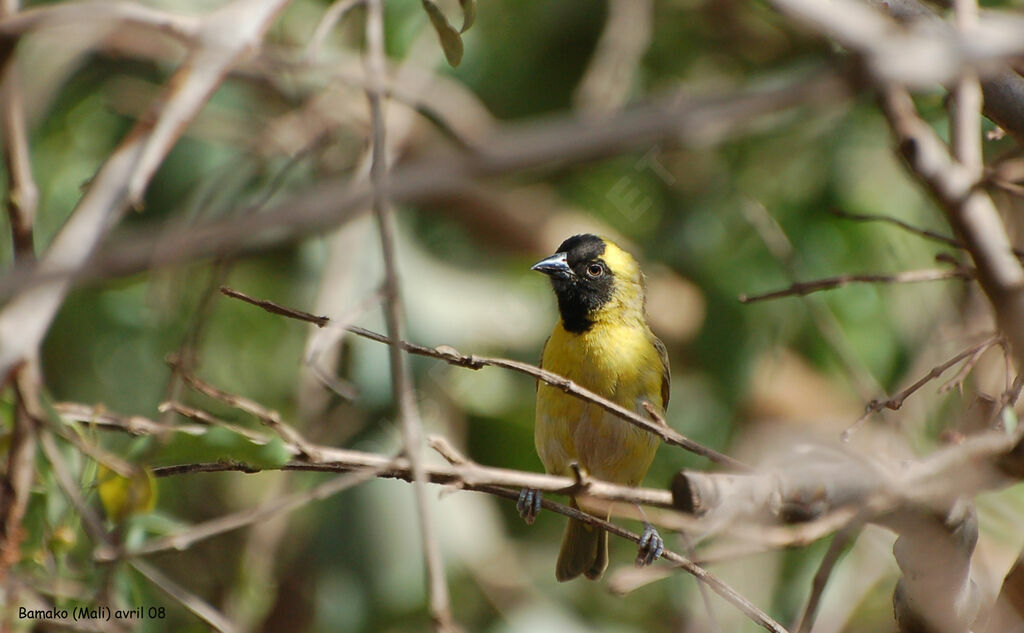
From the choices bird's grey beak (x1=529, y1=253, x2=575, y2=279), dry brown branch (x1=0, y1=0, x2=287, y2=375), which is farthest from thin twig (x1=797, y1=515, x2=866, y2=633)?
bird's grey beak (x1=529, y1=253, x2=575, y2=279)

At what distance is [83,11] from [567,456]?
222 cm

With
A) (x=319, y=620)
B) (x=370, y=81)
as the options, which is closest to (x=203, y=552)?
(x=319, y=620)

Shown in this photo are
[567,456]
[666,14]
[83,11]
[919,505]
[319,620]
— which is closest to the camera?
[919,505]

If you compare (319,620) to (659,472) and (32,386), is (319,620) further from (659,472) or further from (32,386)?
(32,386)

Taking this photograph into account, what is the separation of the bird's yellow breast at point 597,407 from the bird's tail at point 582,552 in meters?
0.30

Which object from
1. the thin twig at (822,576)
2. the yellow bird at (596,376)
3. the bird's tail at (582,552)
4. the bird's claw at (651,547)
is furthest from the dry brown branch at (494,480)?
the bird's tail at (582,552)

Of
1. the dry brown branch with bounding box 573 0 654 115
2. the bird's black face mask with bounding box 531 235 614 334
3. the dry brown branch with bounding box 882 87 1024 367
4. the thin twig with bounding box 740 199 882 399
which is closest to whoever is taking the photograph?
Answer: the dry brown branch with bounding box 882 87 1024 367

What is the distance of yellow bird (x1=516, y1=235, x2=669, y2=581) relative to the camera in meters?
3.57

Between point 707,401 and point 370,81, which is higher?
point 370,81

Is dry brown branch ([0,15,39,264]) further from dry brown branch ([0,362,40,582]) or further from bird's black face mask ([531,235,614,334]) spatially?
bird's black face mask ([531,235,614,334])

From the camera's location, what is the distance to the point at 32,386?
70.6 inches

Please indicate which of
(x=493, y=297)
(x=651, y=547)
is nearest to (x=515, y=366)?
(x=651, y=547)

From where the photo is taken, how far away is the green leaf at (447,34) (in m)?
2.31

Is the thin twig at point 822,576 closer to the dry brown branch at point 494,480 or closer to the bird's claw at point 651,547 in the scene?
the dry brown branch at point 494,480
